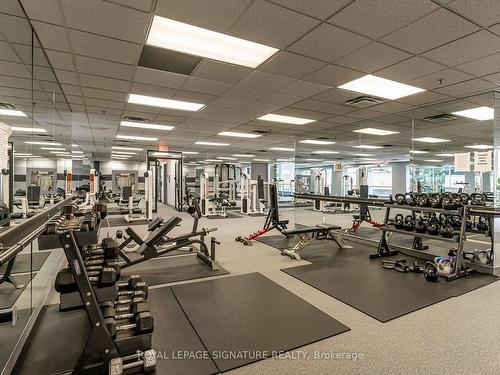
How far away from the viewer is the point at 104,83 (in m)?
4.04

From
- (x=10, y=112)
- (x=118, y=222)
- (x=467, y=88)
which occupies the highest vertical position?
(x=467, y=88)

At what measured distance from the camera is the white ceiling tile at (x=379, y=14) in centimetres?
216

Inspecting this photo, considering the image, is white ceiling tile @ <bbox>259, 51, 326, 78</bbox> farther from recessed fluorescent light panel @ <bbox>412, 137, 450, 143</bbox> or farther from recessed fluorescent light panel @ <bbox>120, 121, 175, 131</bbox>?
recessed fluorescent light panel @ <bbox>412, 137, 450, 143</bbox>

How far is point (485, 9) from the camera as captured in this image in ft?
7.22

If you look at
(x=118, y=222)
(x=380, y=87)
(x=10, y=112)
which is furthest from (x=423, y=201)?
(x=118, y=222)

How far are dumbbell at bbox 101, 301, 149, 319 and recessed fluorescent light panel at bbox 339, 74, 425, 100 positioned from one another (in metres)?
3.75

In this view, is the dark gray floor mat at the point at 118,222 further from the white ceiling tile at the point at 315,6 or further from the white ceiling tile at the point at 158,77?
the white ceiling tile at the point at 315,6

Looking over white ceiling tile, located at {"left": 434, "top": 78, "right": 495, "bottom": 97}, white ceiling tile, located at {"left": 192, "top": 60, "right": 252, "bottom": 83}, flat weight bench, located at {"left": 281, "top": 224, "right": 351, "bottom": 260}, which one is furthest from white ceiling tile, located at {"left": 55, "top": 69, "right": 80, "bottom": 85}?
white ceiling tile, located at {"left": 434, "top": 78, "right": 495, "bottom": 97}

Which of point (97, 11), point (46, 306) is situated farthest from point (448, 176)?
point (46, 306)

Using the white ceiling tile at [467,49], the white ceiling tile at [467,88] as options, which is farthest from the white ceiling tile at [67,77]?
the white ceiling tile at [467,88]

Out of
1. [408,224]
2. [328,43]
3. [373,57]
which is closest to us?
[328,43]

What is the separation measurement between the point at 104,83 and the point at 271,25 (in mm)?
2771

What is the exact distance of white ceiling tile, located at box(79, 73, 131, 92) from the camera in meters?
3.84

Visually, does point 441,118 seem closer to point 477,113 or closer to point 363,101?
point 477,113
